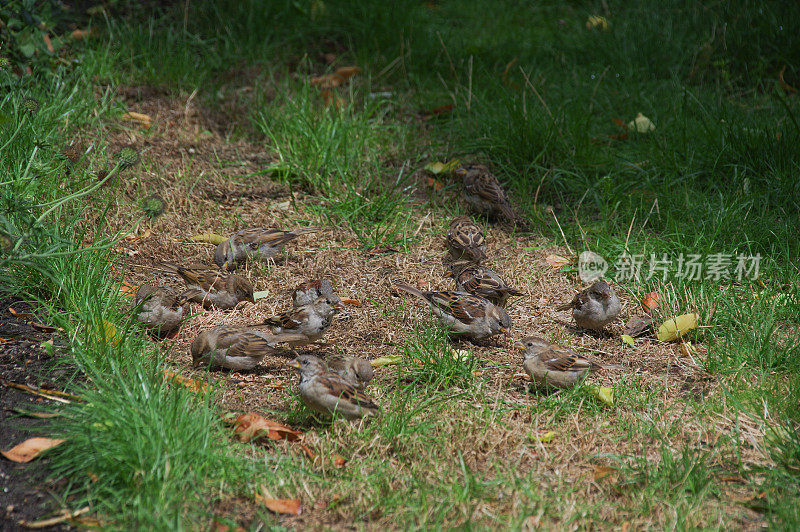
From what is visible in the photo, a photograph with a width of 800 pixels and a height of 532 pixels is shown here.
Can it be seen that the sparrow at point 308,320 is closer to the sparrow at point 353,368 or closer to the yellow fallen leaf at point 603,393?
the sparrow at point 353,368

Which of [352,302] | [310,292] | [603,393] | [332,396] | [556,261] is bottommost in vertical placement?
[556,261]

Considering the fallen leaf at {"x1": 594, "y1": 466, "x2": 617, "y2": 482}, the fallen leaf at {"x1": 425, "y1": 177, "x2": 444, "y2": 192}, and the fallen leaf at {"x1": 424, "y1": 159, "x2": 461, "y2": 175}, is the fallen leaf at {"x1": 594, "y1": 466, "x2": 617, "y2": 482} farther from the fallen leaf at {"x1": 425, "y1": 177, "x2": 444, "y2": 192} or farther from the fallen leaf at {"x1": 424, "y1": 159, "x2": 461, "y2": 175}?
the fallen leaf at {"x1": 424, "y1": 159, "x2": 461, "y2": 175}

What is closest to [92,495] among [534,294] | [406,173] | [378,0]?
[534,294]

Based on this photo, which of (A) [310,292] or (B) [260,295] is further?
(B) [260,295]

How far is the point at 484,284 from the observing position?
5.14 metres

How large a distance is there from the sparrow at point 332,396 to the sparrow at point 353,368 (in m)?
0.14

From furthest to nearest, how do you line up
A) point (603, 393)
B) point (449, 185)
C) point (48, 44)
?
point (48, 44), point (449, 185), point (603, 393)

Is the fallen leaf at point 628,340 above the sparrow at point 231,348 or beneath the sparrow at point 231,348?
beneath

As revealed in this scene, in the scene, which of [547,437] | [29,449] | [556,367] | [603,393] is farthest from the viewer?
[556,367]

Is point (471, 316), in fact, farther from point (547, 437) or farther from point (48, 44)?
point (48, 44)

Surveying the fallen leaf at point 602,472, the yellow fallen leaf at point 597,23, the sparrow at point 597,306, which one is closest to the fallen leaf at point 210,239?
the sparrow at point 597,306

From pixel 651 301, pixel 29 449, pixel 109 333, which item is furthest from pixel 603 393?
pixel 29 449

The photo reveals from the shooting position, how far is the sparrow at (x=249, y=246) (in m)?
5.64

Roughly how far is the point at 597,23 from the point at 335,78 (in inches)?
158
